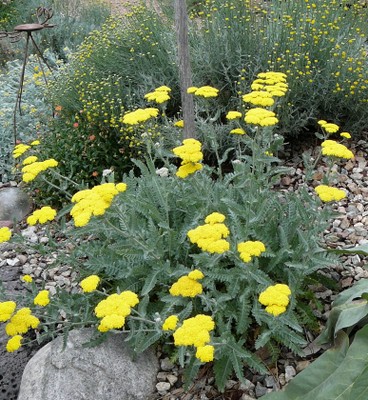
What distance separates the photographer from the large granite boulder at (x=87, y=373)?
2.36m

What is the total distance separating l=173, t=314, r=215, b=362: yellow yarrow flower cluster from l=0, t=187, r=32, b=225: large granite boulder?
263 cm

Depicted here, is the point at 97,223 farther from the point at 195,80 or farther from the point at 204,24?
the point at 204,24

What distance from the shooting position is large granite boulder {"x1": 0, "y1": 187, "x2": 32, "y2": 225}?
13.7 feet

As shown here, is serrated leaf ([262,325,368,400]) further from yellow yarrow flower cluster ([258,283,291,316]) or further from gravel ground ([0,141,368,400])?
yellow yarrow flower cluster ([258,283,291,316])

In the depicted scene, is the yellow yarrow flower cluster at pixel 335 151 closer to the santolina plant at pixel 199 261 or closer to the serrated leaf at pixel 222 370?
the santolina plant at pixel 199 261

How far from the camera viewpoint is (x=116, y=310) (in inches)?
76.3

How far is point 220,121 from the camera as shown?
4133 mm

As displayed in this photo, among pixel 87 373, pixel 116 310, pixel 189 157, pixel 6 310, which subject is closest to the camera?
pixel 116 310

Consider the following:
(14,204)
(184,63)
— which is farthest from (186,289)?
(14,204)

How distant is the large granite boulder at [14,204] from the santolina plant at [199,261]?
4.97 feet

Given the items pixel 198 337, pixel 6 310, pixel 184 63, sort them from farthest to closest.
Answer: pixel 184 63 < pixel 6 310 < pixel 198 337

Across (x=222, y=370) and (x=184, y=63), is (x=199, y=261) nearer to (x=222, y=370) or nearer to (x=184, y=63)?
(x=222, y=370)

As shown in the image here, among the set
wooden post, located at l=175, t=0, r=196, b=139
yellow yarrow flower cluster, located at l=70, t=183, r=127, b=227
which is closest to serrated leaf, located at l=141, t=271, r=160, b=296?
yellow yarrow flower cluster, located at l=70, t=183, r=127, b=227

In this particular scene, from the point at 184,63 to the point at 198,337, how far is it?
6.43ft
